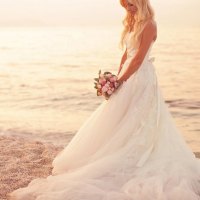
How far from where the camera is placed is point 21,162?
7020mm

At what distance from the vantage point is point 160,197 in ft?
15.8

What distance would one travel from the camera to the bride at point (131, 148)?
505cm

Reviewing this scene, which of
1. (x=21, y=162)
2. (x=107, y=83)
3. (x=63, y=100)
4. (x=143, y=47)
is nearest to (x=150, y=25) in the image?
(x=143, y=47)

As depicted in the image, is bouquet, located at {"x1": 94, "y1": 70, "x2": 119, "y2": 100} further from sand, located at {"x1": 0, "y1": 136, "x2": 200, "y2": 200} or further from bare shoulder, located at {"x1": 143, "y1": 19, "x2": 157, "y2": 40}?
sand, located at {"x1": 0, "y1": 136, "x2": 200, "y2": 200}

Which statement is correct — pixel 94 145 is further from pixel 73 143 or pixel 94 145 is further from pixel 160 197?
pixel 160 197

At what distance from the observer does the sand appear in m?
6.05

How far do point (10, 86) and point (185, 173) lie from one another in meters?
16.3

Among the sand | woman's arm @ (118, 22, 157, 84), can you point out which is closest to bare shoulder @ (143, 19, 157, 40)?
woman's arm @ (118, 22, 157, 84)

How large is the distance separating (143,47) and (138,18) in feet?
1.11

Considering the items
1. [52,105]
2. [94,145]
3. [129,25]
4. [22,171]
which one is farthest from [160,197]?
[52,105]

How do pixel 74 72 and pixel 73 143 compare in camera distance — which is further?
pixel 74 72

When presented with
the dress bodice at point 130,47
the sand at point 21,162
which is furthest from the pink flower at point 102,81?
the sand at point 21,162

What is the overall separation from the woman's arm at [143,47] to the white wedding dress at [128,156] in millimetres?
A: 81

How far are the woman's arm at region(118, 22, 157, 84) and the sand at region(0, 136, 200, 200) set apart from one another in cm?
201
